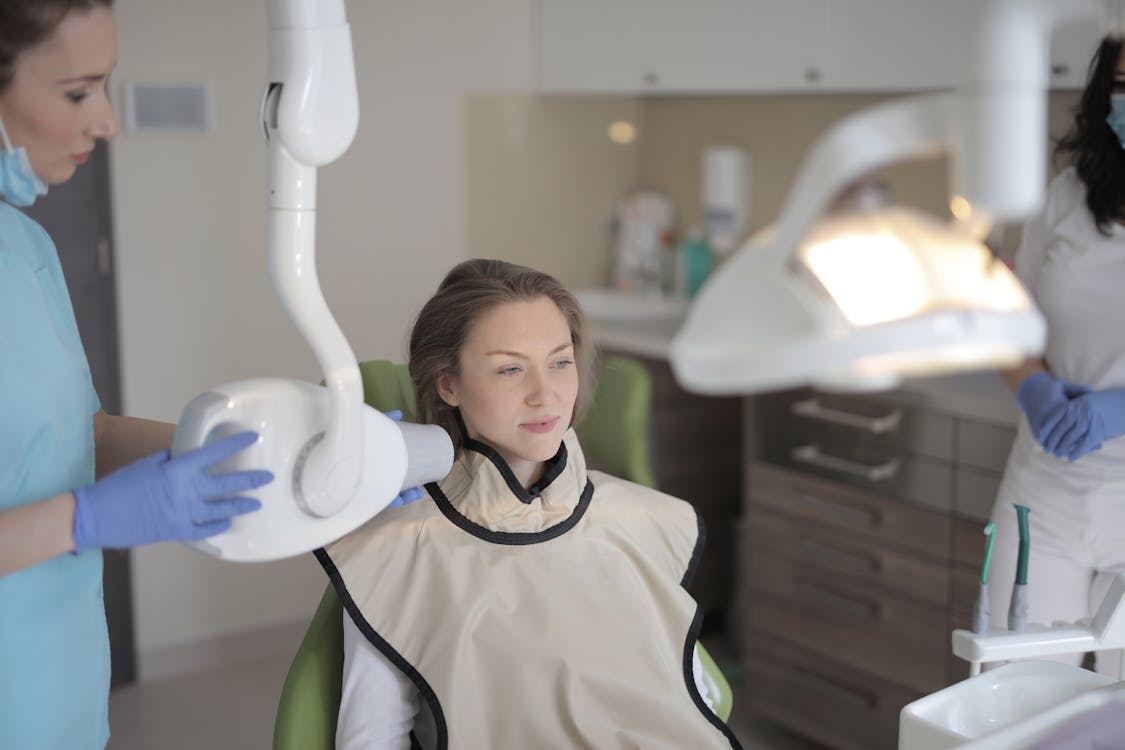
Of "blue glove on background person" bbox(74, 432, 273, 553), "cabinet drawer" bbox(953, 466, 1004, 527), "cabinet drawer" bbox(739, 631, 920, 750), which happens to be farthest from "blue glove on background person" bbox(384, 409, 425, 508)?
"cabinet drawer" bbox(739, 631, 920, 750)

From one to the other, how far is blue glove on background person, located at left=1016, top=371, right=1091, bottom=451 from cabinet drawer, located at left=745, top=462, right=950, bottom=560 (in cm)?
59

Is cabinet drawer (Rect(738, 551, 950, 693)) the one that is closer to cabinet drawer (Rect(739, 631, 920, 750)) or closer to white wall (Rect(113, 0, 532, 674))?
cabinet drawer (Rect(739, 631, 920, 750))

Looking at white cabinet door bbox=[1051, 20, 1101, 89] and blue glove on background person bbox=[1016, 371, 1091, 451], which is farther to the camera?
white cabinet door bbox=[1051, 20, 1101, 89]

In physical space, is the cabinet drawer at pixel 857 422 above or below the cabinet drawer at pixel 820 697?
above

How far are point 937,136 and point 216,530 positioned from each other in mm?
721

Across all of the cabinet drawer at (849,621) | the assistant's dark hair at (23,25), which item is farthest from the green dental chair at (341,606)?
the cabinet drawer at (849,621)

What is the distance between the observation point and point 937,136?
0.73 m

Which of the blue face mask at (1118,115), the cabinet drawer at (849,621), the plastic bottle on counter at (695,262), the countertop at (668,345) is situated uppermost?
the blue face mask at (1118,115)

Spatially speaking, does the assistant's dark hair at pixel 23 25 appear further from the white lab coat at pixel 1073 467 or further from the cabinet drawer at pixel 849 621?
the cabinet drawer at pixel 849 621

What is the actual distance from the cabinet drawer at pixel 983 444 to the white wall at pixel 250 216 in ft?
5.14

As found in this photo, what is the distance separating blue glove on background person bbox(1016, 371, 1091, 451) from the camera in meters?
1.80

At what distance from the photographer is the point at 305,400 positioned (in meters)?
1.15

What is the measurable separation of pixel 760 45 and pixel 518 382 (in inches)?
63.5

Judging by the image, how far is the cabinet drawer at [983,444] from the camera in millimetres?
2354
